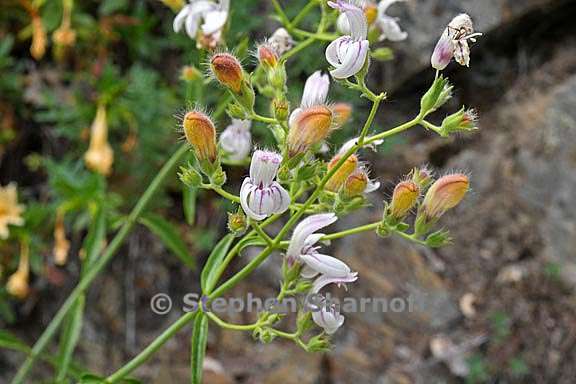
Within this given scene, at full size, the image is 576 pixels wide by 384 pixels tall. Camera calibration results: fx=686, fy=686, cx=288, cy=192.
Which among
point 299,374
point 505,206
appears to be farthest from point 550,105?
point 299,374

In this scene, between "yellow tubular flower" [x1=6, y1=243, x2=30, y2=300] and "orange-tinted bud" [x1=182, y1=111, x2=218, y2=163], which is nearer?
"orange-tinted bud" [x1=182, y1=111, x2=218, y2=163]

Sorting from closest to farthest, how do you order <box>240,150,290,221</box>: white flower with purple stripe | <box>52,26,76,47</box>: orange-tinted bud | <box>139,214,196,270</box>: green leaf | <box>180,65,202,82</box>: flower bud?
1. <box>240,150,290,221</box>: white flower with purple stripe
2. <box>180,65,202,82</box>: flower bud
3. <box>139,214,196,270</box>: green leaf
4. <box>52,26,76,47</box>: orange-tinted bud

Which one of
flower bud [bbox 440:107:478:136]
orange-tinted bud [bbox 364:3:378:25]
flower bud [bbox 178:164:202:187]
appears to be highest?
orange-tinted bud [bbox 364:3:378:25]

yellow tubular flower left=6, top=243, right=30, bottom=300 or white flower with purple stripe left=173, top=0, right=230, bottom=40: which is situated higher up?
white flower with purple stripe left=173, top=0, right=230, bottom=40

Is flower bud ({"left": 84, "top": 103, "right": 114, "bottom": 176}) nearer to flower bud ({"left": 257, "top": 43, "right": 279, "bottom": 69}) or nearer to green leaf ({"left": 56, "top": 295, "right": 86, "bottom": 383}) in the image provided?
green leaf ({"left": 56, "top": 295, "right": 86, "bottom": 383})

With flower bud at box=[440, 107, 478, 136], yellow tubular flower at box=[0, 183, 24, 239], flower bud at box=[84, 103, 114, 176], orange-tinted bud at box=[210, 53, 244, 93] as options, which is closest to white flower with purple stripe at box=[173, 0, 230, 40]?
orange-tinted bud at box=[210, 53, 244, 93]

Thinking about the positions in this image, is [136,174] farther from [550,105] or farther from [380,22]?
[550,105]

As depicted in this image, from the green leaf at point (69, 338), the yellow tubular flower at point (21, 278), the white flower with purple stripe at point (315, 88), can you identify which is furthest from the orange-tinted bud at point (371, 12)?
the yellow tubular flower at point (21, 278)
